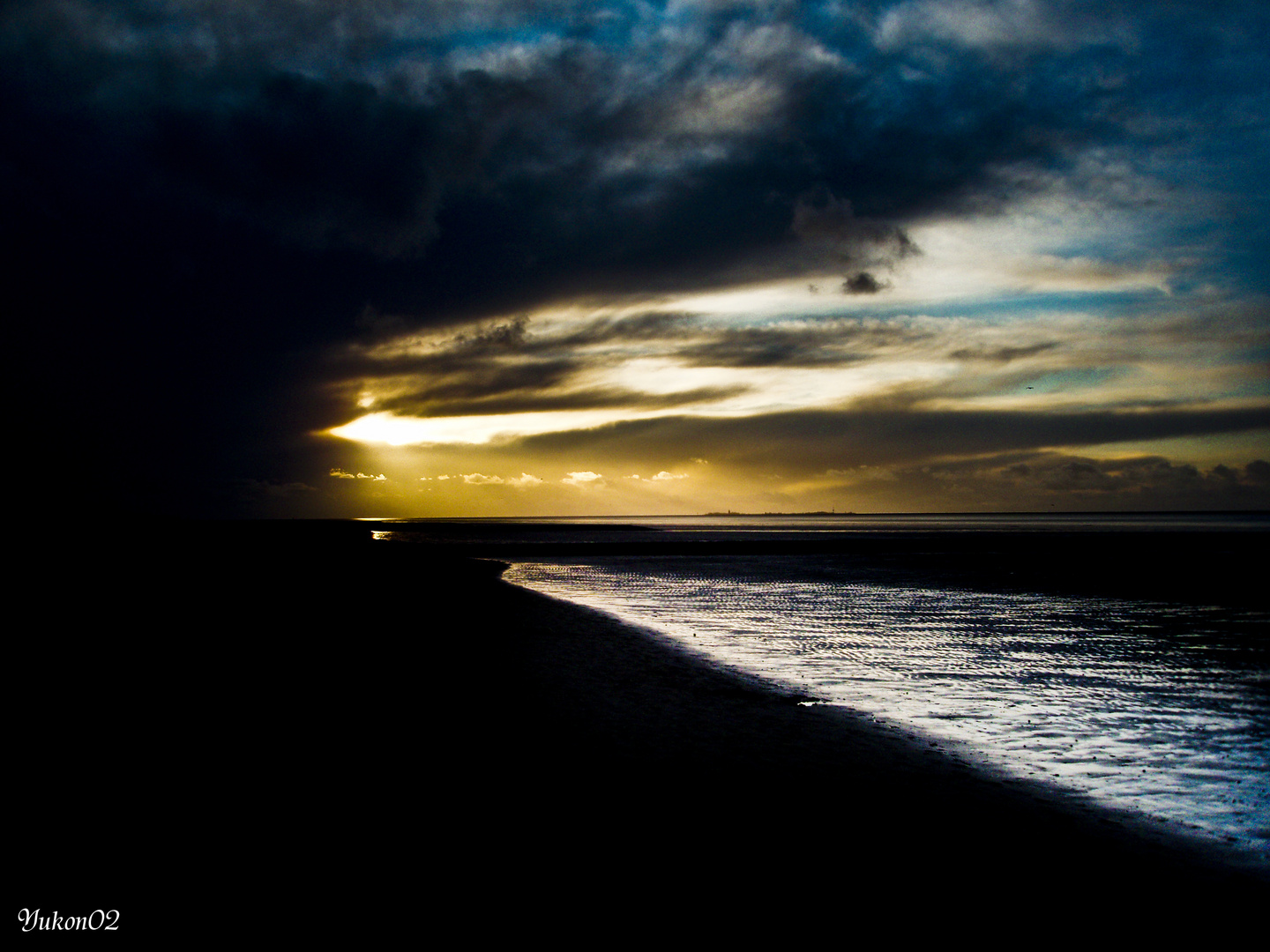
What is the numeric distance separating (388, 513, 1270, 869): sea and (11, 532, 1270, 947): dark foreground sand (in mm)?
1201

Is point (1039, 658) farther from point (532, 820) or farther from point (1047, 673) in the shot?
point (532, 820)

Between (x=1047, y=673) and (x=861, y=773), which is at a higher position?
(x=861, y=773)

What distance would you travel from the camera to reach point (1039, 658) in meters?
17.0

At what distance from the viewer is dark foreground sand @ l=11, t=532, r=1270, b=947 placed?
5.71 metres

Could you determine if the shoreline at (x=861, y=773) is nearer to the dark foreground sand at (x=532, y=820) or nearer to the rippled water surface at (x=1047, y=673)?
the dark foreground sand at (x=532, y=820)

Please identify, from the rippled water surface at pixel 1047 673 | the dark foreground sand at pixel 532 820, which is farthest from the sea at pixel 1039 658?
the dark foreground sand at pixel 532 820

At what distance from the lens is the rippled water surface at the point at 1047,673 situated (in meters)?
9.14

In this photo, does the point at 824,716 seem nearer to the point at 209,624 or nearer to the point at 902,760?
the point at 902,760

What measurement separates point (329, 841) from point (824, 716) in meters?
7.77

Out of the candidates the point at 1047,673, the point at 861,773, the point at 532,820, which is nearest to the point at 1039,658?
the point at 1047,673

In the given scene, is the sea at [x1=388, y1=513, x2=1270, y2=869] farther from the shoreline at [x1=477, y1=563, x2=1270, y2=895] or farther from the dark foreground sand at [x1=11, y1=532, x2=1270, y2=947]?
the dark foreground sand at [x1=11, y1=532, x2=1270, y2=947]

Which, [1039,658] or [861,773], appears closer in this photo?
[861,773]

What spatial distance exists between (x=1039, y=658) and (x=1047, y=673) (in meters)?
1.91

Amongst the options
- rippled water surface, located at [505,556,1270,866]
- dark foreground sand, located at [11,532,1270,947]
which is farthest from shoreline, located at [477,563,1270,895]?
rippled water surface, located at [505,556,1270,866]
